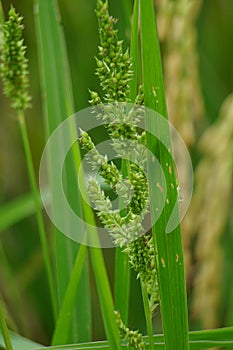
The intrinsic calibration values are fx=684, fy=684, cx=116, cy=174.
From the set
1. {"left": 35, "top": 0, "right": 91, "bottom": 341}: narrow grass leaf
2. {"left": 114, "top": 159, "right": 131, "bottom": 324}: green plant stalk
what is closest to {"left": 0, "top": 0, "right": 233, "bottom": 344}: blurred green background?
{"left": 35, "top": 0, "right": 91, "bottom": 341}: narrow grass leaf

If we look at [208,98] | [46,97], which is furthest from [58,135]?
[208,98]

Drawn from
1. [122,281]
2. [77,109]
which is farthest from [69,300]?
[77,109]

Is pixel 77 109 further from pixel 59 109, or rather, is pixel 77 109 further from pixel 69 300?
pixel 69 300

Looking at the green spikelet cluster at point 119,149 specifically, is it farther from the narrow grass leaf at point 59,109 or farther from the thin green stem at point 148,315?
the narrow grass leaf at point 59,109

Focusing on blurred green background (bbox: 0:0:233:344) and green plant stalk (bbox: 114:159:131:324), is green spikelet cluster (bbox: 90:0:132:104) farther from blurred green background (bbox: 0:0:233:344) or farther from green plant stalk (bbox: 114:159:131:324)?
blurred green background (bbox: 0:0:233:344)

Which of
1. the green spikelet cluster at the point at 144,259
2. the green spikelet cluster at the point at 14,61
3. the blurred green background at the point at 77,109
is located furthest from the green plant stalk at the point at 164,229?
the blurred green background at the point at 77,109

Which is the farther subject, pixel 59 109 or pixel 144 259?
pixel 59 109

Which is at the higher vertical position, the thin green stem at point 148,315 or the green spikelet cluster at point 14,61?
the green spikelet cluster at point 14,61
